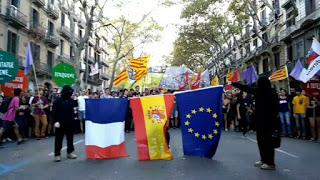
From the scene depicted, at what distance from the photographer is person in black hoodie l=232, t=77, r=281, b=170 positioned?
27.4 feet

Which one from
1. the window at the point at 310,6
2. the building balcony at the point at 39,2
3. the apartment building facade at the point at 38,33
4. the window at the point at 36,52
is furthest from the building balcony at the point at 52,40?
the window at the point at 310,6

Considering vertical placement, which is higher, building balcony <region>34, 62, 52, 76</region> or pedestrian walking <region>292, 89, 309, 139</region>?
building balcony <region>34, 62, 52, 76</region>

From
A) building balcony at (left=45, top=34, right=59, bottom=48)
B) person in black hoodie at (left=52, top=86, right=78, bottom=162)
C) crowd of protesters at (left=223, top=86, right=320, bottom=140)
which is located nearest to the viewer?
person in black hoodie at (left=52, top=86, right=78, bottom=162)

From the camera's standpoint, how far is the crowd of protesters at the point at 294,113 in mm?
15289

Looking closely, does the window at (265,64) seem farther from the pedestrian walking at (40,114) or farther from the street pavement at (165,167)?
the street pavement at (165,167)

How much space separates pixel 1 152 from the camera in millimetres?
11562

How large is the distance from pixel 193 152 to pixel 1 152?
5114mm

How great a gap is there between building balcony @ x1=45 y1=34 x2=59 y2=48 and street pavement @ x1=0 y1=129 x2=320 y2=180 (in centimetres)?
3534

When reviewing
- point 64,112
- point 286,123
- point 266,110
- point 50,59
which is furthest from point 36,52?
point 266,110

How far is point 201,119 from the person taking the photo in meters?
9.66

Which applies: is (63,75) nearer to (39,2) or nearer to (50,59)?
(39,2)

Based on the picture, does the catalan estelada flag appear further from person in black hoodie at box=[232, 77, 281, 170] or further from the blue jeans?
the blue jeans

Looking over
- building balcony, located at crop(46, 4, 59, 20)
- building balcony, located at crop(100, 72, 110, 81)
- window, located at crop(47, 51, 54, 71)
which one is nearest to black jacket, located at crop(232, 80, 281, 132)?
building balcony, located at crop(46, 4, 59, 20)

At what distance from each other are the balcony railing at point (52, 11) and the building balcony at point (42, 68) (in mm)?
5314
